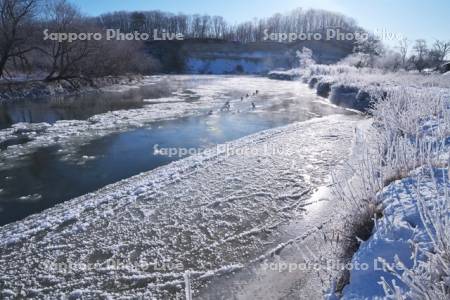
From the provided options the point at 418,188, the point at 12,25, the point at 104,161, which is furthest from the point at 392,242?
the point at 12,25

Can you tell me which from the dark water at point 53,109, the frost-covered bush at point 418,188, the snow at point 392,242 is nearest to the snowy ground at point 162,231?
the frost-covered bush at point 418,188

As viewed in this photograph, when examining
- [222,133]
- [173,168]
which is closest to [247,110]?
[222,133]

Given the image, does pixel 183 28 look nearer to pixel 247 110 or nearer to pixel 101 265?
pixel 247 110

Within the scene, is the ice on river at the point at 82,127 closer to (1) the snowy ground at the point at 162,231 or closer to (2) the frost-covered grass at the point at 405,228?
(1) the snowy ground at the point at 162,231

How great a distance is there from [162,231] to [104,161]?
173 inches

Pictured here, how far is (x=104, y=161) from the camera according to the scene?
28.6ft

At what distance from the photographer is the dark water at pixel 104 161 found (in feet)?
21.2

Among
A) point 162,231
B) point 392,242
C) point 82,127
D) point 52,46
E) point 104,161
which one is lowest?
point 162,231

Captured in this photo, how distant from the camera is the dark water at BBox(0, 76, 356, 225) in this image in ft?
21.2

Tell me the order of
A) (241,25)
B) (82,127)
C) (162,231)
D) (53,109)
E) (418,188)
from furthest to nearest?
(241,25), (53,109), (82,127), (162,231), (418,188)

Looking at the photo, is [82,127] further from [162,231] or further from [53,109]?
[162,231]

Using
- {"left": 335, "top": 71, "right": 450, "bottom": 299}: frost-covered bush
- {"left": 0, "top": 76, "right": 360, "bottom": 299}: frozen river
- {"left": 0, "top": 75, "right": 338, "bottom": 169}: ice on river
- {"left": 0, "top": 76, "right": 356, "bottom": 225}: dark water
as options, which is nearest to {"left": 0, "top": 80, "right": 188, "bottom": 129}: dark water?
{"left": 0, "top": 76, "right": 356, "bottom": 225}: dark water

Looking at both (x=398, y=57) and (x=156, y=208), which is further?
(x=398, y=57)

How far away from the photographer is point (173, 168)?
8.00m
